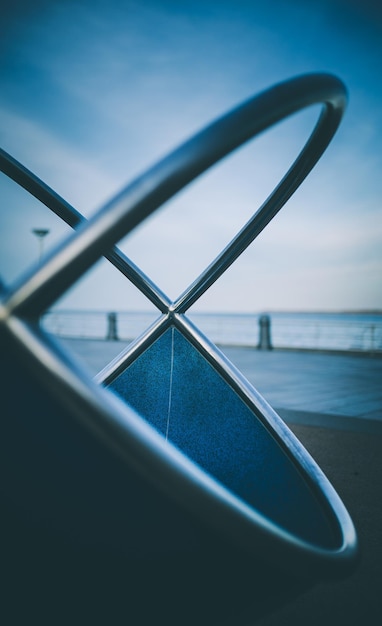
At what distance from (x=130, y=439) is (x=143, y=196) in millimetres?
646

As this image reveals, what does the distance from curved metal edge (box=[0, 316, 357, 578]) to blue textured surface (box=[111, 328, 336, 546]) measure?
0.82 m

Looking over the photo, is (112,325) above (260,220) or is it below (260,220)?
above

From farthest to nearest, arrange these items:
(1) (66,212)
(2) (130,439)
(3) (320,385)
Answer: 1. (3) (320,385)
2. (1) (66,212)
3. (2) (130,439)

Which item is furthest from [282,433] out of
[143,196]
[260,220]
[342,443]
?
[342,443]

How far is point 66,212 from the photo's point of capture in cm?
291

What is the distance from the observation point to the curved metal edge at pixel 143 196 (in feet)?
3.97

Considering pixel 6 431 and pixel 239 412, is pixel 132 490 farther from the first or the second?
pixel 239 412

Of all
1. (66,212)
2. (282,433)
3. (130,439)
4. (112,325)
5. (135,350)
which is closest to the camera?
(130,439)

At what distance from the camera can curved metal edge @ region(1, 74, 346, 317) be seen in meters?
1.21

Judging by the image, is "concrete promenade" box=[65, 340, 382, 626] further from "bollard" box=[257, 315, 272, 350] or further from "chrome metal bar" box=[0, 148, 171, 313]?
"bollard" box=[257, 315, 272, 350]

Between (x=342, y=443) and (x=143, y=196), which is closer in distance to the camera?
(x=143, y=196)

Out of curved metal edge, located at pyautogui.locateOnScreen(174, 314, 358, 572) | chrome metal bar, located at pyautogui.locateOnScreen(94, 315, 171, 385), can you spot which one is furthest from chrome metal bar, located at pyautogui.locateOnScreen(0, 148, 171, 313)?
curved metal edge, located at pyautogui.locateOnScreen(174, 314, 358, 572)

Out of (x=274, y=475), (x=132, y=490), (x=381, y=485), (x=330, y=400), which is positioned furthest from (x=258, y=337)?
(x=132, y=490)

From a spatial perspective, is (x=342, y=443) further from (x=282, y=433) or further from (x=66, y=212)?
(x=66, y=212)
